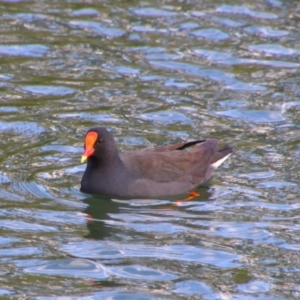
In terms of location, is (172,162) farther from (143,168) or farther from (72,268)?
(72,268)

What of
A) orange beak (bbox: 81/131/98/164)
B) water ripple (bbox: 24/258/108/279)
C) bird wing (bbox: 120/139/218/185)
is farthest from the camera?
bird wing (bbox: 120/139/218/185)

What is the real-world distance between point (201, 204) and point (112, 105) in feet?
10.4

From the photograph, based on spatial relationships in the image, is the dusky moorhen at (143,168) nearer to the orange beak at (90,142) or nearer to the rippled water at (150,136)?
the orange beak at (90,142)

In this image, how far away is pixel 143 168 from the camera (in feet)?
32.0

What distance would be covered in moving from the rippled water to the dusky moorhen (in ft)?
0.50

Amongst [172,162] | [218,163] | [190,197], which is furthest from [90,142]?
[218,163]

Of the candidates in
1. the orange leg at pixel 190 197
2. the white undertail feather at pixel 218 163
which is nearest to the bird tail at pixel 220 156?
the white undertail feather at pixel 218 163

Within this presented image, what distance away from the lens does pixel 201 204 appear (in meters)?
9.44

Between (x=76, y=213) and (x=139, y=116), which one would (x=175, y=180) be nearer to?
(x=76, y=213)

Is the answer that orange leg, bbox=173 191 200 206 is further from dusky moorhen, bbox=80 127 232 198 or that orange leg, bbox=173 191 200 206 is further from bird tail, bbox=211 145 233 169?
bird tail, bbox=211 145 233 169

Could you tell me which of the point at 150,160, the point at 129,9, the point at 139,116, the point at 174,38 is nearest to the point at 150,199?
the point at 150,160

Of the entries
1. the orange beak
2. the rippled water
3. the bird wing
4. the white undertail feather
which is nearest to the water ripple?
the rippled water

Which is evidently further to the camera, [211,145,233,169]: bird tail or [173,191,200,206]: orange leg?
[211,145,233,169]: bird tail

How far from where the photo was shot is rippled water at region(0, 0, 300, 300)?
7602 millimetres
